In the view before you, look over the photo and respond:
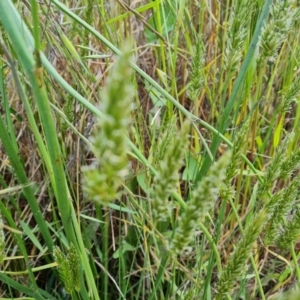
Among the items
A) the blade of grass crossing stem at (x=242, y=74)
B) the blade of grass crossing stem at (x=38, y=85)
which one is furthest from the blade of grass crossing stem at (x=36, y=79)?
the blade of grass crossing stem at (x=242, y=74)

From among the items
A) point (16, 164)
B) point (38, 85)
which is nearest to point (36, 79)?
point (38, 85)

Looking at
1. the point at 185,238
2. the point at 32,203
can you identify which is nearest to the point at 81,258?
the point at 32,203

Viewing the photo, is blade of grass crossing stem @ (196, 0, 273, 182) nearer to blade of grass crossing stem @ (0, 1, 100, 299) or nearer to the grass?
the grass

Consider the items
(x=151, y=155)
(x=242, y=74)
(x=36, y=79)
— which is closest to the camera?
(x=36, y=79)

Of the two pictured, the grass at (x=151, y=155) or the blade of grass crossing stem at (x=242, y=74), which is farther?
the blade of grass crossing stem at (x=242, y=74)

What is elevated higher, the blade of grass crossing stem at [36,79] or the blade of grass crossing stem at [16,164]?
the blade of grass crossing stem at [36,79]

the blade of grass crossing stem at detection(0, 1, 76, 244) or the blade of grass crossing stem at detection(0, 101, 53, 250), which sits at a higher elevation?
the blade of grass crossing stem at detection(0, 1, 76, 244)

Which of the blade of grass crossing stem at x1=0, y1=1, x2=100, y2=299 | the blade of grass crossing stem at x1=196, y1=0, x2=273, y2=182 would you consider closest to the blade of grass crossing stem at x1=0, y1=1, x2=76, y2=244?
the blade of grass crossing stem at x1=0, y1=1, x2=100, y2=299

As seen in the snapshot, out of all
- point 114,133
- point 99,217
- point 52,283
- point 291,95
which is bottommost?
point 52,283

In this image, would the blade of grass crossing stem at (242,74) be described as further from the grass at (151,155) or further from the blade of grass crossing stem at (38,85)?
the blade of grass crossing stem at (38,85)

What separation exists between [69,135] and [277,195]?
0.47m

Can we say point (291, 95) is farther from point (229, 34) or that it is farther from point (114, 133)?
point (114, 133)

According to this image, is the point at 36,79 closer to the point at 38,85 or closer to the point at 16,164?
the point at 38,85

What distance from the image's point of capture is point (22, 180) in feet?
1.77
